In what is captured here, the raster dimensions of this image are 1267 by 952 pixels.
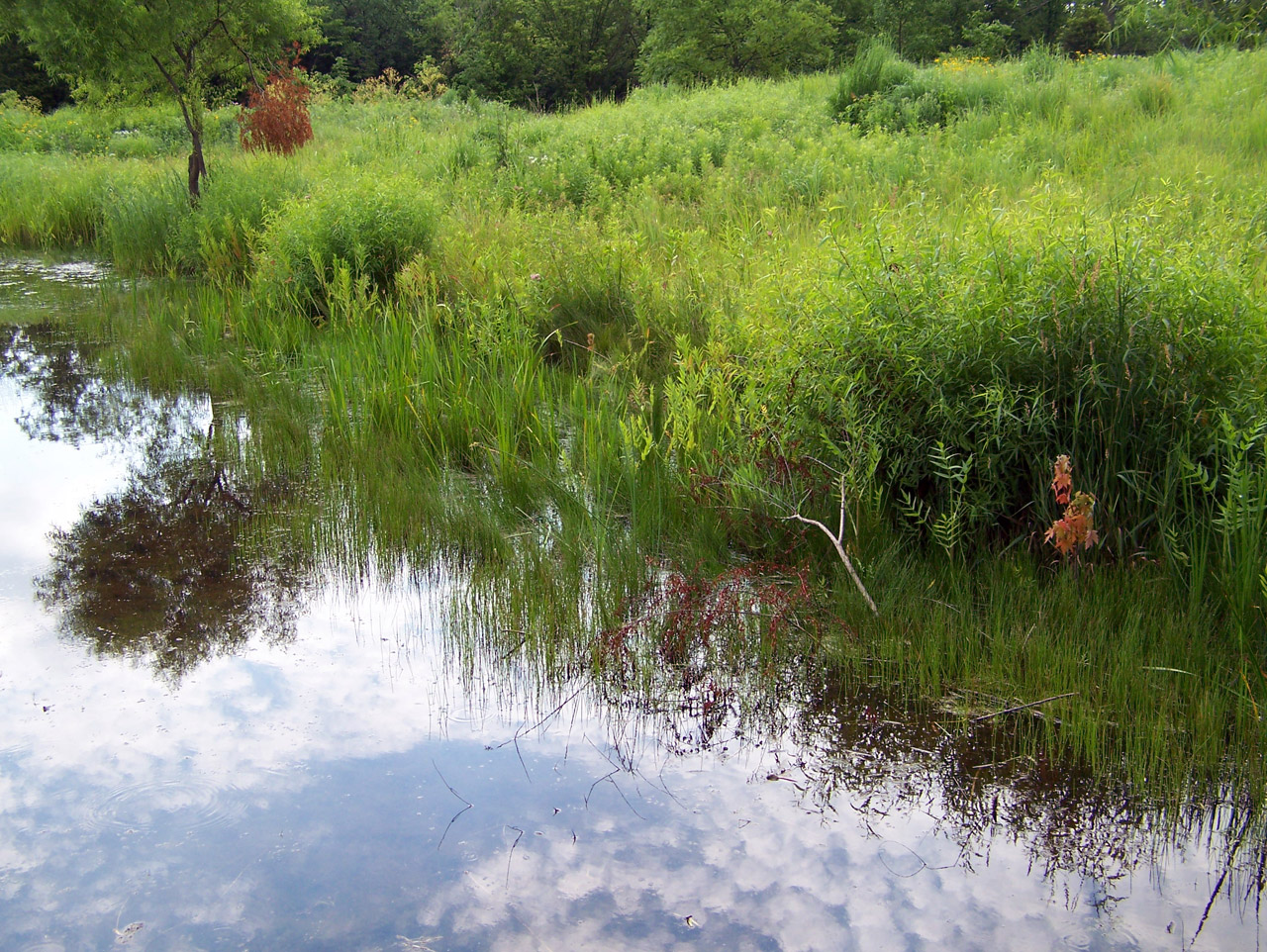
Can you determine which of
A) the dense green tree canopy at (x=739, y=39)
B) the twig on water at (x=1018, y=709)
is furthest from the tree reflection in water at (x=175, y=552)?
the dense green tree canopy at (x=739, y=39)

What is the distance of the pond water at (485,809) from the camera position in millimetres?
2105

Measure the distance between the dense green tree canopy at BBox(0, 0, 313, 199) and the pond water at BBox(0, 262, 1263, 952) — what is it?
7.86 metres

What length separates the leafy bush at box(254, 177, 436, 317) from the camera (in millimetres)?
6855

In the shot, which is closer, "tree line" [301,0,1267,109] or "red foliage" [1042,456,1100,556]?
"red foliage" [1042,456,1100,556]

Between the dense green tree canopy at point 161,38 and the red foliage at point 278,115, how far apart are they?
84 cm

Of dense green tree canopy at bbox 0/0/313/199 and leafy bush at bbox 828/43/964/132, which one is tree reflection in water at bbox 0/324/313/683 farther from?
leafy bush at bbox 828/43/964/132

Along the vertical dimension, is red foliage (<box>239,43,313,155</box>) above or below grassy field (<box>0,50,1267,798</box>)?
above

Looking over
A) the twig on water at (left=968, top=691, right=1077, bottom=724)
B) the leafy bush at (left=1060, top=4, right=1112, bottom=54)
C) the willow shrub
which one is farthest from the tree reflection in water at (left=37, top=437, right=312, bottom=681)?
the leafy bush at (left=1060, top=4, right=1112, bottom=54)

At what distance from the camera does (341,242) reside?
22.7ft

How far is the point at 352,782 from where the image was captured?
256cm

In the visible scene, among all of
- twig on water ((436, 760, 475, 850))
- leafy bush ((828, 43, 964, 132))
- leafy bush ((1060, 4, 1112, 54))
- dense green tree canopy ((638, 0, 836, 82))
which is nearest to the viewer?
twig on water ((436, 760, 475, 850))

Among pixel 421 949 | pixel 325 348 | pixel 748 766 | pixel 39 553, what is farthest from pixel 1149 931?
pixel 325 348

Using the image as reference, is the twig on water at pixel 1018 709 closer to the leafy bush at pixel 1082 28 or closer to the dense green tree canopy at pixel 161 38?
the dense green tree canopy at pixel 161 38

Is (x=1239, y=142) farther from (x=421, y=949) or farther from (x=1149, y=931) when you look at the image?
(x=421, y=949)
